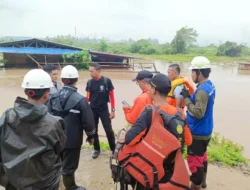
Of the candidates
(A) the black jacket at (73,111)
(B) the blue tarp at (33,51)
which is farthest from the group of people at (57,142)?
(B) the blue tarp at (33,51)

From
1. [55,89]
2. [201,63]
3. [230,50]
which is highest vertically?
[230,50]

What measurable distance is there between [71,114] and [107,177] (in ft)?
4.59

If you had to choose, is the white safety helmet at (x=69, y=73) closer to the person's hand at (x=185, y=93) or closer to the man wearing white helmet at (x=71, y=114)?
the man wearing white helmet at (x=71, y=114)

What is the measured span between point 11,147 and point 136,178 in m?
1.10

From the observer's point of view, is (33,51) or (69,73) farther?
(33,51)

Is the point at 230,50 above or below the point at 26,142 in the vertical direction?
above

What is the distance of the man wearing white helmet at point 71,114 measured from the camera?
2996 mm

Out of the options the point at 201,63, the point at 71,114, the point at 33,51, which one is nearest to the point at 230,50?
the point at 33,51

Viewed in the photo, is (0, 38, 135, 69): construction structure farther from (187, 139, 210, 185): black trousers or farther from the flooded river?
(187, 139, 210, 185): black trousers

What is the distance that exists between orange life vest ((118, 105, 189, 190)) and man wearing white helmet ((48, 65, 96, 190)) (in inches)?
43.2

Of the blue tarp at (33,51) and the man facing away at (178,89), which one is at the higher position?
the blue tarp at (33,51)

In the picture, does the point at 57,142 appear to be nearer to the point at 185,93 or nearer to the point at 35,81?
the point at 35,81

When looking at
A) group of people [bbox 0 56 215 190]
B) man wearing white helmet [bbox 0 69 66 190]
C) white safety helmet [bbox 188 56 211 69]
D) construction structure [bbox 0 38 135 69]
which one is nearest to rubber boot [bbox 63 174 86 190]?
group of people [bbox 0 56 215 190]

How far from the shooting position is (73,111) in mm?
2994
